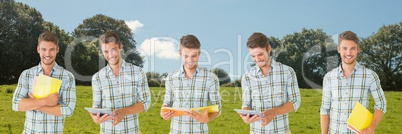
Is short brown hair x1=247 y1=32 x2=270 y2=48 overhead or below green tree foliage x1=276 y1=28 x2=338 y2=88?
below

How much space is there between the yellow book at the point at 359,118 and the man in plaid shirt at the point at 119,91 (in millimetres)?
3100

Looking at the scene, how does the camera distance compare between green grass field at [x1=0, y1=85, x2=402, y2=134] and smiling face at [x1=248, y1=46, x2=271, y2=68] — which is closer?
smiling face at [x1=248, y1=46, x2=271, y2=68]

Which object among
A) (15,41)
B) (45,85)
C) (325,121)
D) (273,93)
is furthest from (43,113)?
(15,41)

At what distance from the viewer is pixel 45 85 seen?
6512mm

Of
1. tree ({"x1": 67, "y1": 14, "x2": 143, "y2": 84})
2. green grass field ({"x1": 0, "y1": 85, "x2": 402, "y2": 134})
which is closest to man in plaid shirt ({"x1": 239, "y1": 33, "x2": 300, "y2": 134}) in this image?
green grass field ({"x1": 0, "y1": 85, "x2": 402, "y2": 134})

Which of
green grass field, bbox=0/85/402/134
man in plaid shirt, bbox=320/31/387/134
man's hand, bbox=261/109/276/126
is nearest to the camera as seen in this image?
man's hand, bbox=261/109/276/126

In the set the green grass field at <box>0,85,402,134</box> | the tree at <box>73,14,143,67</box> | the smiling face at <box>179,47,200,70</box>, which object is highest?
the tree at <box>73,14,143,67</box>

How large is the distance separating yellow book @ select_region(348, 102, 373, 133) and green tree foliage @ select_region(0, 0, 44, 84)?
123 ft

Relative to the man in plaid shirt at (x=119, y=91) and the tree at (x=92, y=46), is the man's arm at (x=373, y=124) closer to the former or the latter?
the man in plaid shirt at (x=119, y=91)

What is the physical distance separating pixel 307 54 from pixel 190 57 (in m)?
41.8

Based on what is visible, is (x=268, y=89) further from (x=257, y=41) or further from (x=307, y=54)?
(x=307, y=54)

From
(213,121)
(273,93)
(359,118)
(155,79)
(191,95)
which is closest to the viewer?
(359,118)

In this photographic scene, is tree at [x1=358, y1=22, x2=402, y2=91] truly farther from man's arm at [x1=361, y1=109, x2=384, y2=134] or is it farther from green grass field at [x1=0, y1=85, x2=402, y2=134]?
man's arm at [x1=361, y1=109, x2=384, y2=134]

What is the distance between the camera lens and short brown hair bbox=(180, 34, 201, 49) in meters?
6.77
